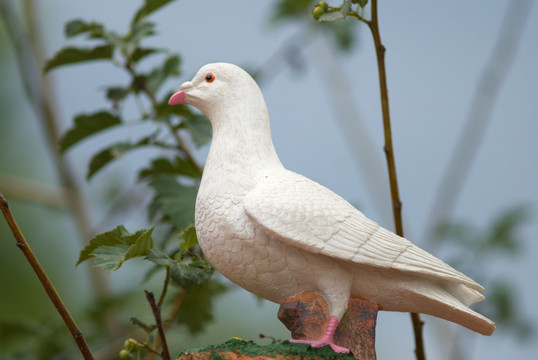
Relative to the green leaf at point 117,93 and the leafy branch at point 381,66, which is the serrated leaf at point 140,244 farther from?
the green leaf at point 117,93

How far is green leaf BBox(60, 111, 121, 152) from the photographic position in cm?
188

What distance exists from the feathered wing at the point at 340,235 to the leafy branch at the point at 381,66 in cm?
24

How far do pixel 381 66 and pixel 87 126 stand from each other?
2.98ft

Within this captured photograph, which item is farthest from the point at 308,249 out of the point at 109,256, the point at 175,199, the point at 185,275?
the point at 175,199

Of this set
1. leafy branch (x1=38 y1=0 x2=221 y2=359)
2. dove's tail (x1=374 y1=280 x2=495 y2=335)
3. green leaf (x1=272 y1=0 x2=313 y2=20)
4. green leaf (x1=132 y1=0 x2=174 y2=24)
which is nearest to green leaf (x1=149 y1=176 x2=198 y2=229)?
leafy branch (x1=38 y1=0 x2=221 y2=359)

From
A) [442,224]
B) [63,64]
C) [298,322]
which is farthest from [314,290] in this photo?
[442,224]

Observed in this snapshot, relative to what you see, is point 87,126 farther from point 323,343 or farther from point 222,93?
point 323,343

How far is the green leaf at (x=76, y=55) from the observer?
1922mm

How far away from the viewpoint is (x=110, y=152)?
1917 mm

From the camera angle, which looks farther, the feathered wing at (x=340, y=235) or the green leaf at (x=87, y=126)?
the green leaf at (x=87, y=126)

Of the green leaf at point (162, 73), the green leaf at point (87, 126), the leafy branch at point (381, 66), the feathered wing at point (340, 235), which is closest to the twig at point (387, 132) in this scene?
the leafy branch at point (381, 66)

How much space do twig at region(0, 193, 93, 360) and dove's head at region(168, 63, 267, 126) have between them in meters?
0.45

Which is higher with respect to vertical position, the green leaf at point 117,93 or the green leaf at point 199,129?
the green leaf at point 117,93

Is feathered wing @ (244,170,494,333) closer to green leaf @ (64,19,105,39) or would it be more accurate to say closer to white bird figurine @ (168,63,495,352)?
white bird figurine @ (168,63,495,352)
